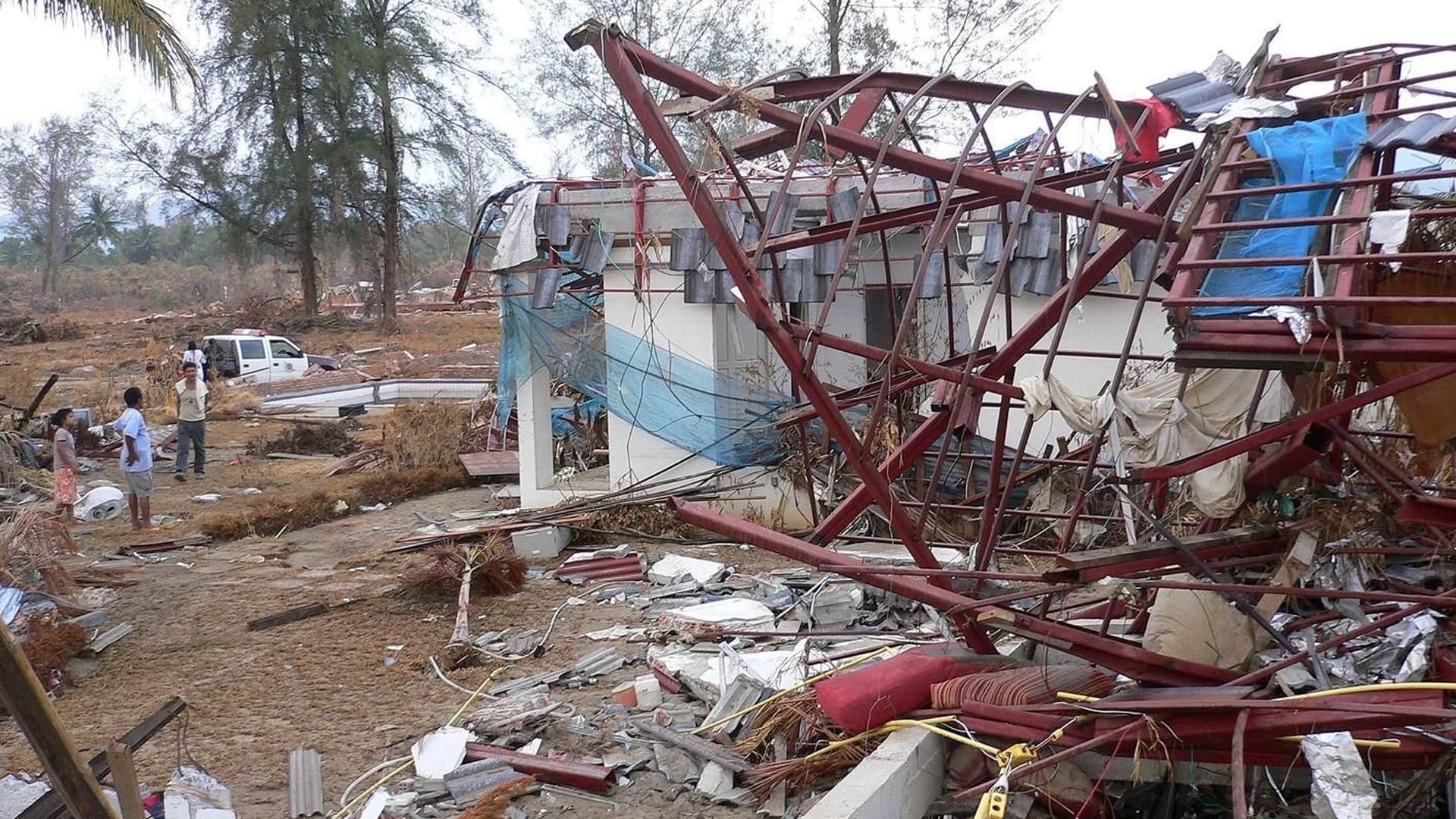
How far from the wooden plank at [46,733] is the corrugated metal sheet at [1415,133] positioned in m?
5.29

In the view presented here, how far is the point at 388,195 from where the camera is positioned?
3675 centimetres

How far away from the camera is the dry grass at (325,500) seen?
1402 cm

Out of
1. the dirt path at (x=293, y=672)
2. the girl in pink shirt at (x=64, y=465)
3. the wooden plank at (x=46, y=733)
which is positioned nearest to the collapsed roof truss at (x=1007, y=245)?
the dirt path at (x=293, y=672)

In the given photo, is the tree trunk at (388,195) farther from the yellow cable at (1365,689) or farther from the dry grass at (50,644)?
the yellow cable at (1365,689)

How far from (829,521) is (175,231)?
71.6 m

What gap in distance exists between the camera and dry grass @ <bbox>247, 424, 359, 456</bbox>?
19844 millimetres

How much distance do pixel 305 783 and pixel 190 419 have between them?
1172 cm

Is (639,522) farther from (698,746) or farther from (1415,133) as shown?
(1415,133)

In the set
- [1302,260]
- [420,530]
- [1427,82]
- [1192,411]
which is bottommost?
[420,530]

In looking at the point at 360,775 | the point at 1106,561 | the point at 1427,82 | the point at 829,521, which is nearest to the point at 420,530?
the point at 360,775

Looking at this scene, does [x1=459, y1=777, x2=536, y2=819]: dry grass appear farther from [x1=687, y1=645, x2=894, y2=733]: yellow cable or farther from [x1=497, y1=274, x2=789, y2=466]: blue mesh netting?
[x1=497, y1=274, x2=789, y2=466]: blue mesh netting

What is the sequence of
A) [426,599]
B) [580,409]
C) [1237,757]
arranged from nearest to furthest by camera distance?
[1237,757]
[426,599]
[580,409]

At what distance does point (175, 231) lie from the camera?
223ft

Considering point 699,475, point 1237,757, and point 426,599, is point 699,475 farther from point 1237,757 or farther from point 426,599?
point 1237,757
